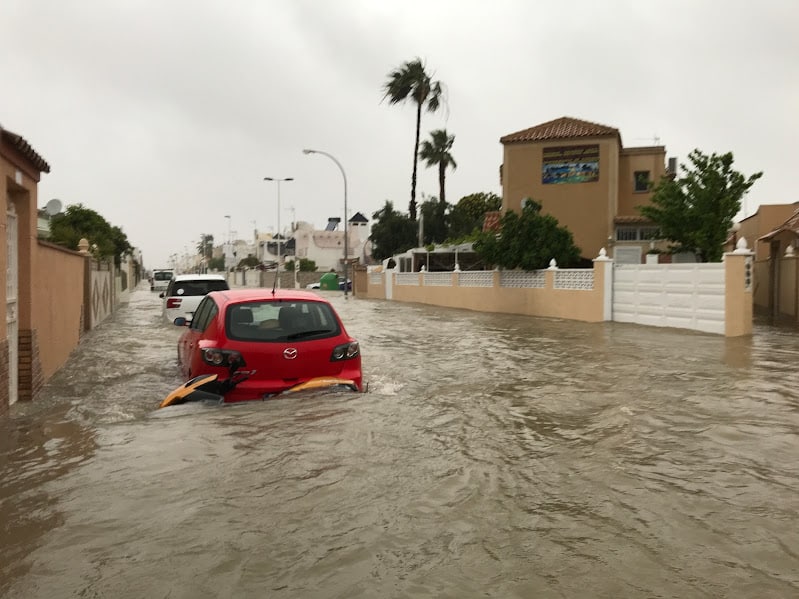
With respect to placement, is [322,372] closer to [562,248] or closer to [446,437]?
[446,437]

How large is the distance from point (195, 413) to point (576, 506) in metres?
4.01

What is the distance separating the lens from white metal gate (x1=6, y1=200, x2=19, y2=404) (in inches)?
325

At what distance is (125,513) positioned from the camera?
4.51m

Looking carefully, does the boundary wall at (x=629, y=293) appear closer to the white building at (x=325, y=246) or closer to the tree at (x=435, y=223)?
the tree at (x=435, y=223)

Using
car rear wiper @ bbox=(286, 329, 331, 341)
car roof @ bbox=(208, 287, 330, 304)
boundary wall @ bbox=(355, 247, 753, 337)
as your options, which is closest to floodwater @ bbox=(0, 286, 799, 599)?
car rear wiper @ bbox=(286, 329, 331, 341)

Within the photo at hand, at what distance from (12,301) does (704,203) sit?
19.1 metres

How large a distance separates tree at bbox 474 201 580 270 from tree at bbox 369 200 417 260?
27953 millimetres

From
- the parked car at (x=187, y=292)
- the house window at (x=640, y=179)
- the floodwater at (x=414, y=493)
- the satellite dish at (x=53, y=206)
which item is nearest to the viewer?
the floodwater at (x=414, y=493)

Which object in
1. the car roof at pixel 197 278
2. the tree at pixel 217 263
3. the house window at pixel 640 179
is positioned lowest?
the car roof at pixel 197 278

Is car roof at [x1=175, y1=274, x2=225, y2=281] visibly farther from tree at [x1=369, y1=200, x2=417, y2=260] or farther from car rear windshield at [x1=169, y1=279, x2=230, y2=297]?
tree at [x1=369, y1=200, x2=417, y2=260]

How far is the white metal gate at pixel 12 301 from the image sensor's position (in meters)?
8.26

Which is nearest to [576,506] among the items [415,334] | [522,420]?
[522,420]

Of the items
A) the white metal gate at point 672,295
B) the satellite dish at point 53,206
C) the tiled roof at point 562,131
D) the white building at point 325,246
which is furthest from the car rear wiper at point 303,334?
the white building at point 325,246

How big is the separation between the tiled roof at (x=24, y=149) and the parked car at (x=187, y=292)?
Result: 9.03m
